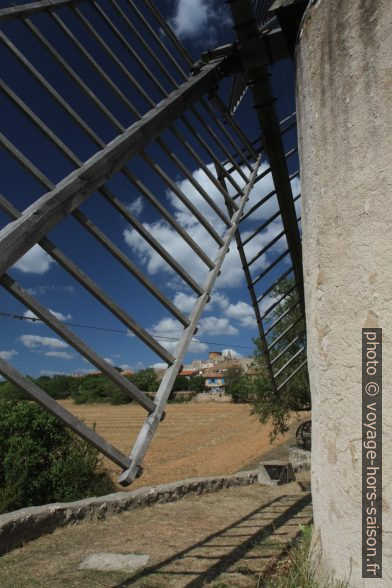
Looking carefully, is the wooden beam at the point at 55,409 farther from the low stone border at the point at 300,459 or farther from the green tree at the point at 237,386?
the green tree at the point at 237,386

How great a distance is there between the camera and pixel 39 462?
641 centimetres

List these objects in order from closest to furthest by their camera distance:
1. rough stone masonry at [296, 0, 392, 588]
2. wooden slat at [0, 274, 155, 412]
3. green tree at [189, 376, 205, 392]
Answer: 1. rough stone masonry at [296, 0, 392, 588]
2. wooden slat at [0, 274, 155, 412]
3. green tree at [189, 376, 205, 392]

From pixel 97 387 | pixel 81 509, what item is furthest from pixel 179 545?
pixel 97 387

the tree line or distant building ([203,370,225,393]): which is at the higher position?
distant building ([203,370,225,393])

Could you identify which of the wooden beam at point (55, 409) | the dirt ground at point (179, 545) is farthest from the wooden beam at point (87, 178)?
the dirt ground at point (179, 545)

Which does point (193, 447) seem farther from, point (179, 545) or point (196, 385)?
point (196, 385)

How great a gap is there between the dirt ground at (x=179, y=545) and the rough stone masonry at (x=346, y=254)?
1.78 meters

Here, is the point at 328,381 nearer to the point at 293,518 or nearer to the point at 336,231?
the point at 336,231

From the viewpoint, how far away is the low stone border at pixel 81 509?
15.3 feet

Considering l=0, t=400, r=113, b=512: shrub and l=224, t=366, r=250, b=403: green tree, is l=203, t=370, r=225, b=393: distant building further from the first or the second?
l=0, t=400, r=113, b=512: shrub

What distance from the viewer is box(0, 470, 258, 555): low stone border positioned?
466 centimetres

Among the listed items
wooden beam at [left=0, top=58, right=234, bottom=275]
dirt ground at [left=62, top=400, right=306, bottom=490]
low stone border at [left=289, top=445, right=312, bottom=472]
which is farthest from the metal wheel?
wooden beam at [left=0, top=58, right=234, bottom=275]

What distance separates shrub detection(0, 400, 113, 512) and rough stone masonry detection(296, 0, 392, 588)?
528 centimetres

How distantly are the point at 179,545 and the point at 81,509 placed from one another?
1.51m
